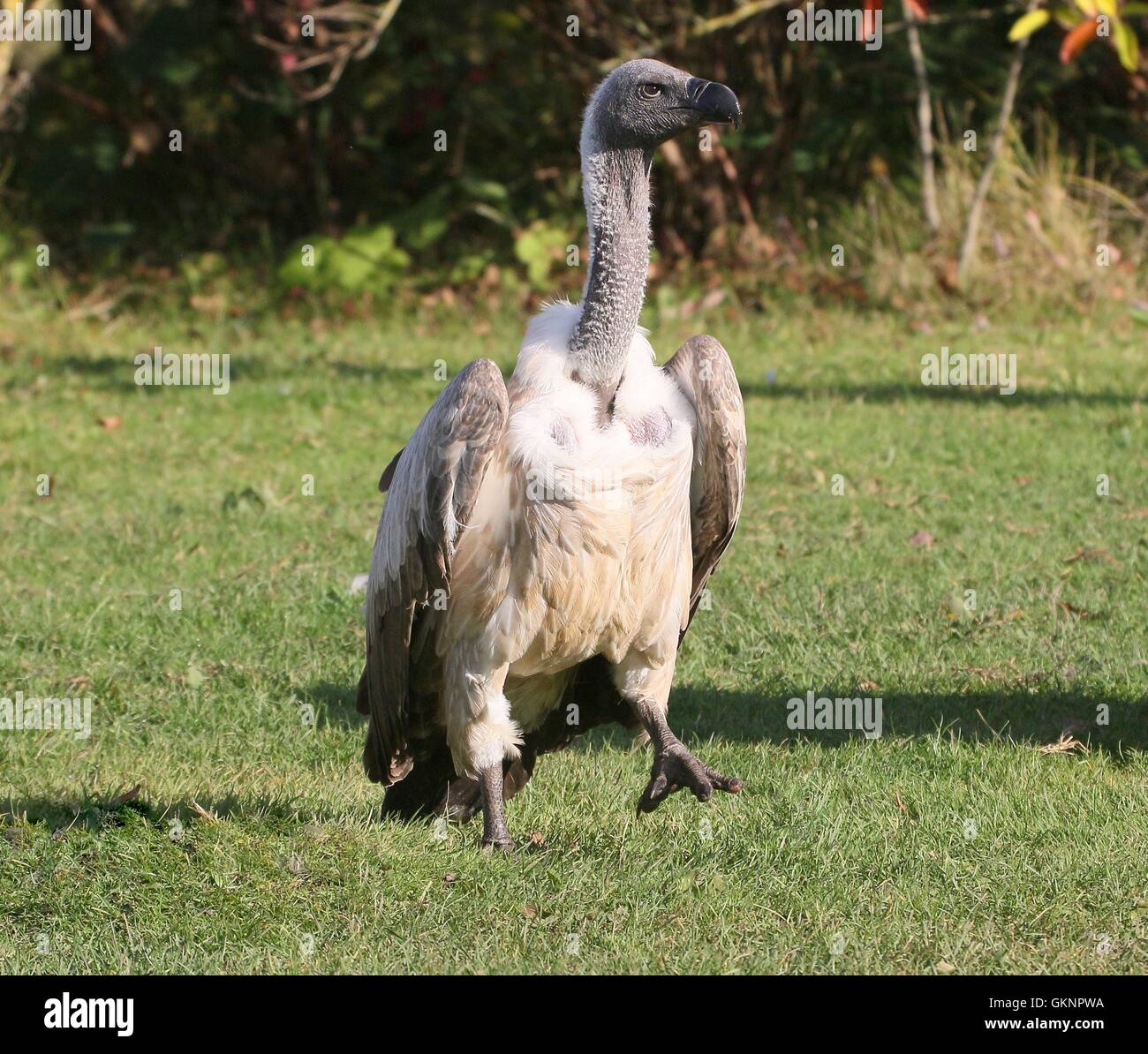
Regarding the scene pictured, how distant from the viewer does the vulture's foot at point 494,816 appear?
4.63 metres

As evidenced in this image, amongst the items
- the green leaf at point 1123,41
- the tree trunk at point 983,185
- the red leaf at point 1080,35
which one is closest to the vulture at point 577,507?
the red leaf at point 1080,35

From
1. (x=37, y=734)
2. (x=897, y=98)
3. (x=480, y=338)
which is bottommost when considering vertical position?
(x=37, y=734)

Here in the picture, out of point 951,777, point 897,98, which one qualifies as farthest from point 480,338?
point 951,777

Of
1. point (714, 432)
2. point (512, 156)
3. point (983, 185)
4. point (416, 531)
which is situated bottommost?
point (416, 531)

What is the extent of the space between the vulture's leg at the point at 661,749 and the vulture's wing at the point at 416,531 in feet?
2.01

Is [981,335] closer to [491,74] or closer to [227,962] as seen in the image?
[491,74]

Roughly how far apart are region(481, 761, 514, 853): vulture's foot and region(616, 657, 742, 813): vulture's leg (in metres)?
0.40

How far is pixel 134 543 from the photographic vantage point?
8062mm

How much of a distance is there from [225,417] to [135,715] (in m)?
5.00

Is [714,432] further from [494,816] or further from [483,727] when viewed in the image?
[494,816]

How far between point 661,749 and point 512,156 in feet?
39.2

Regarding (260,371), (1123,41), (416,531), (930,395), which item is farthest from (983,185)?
(416,531)

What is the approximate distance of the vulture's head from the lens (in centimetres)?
442

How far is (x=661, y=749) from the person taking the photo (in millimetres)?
4648
